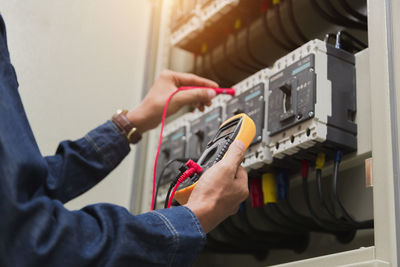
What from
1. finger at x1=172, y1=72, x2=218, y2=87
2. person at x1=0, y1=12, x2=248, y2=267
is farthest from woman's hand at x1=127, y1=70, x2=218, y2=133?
person at x1=0, y1=12, x2=248, y2=267

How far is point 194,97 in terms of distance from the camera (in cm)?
150

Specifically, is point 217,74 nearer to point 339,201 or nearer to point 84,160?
point 84,160

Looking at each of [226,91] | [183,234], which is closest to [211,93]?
[226,91]

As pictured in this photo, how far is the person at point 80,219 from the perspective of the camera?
74 cm

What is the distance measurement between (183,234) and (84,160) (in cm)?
64

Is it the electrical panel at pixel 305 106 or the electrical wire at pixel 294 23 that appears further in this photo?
the electrical wire at pixel 294 23

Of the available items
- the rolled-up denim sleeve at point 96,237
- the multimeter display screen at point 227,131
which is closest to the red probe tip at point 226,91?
the multimeter display screen at point 227,131

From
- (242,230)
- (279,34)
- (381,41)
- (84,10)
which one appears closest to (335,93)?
(381,41)

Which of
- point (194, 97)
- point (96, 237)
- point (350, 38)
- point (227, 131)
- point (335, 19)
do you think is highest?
point (335, 19)

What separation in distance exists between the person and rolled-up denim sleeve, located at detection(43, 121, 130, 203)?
0.50 meters

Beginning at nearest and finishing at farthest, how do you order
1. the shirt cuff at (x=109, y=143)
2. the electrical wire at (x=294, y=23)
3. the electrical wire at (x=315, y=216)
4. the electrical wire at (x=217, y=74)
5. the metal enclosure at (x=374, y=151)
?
the metal enclosure at (x=374, y=151)
the electrical wire at (x=315, y=216)
the shirt cuff at (x=109, y=143)
the electrical wire at (x=294, y=23)
the electrical wire at (x=217, y=74)

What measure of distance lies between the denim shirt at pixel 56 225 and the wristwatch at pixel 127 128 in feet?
2.05

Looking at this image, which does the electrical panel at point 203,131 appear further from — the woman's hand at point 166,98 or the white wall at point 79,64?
the white wall at point 79,64

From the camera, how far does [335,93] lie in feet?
4.03
